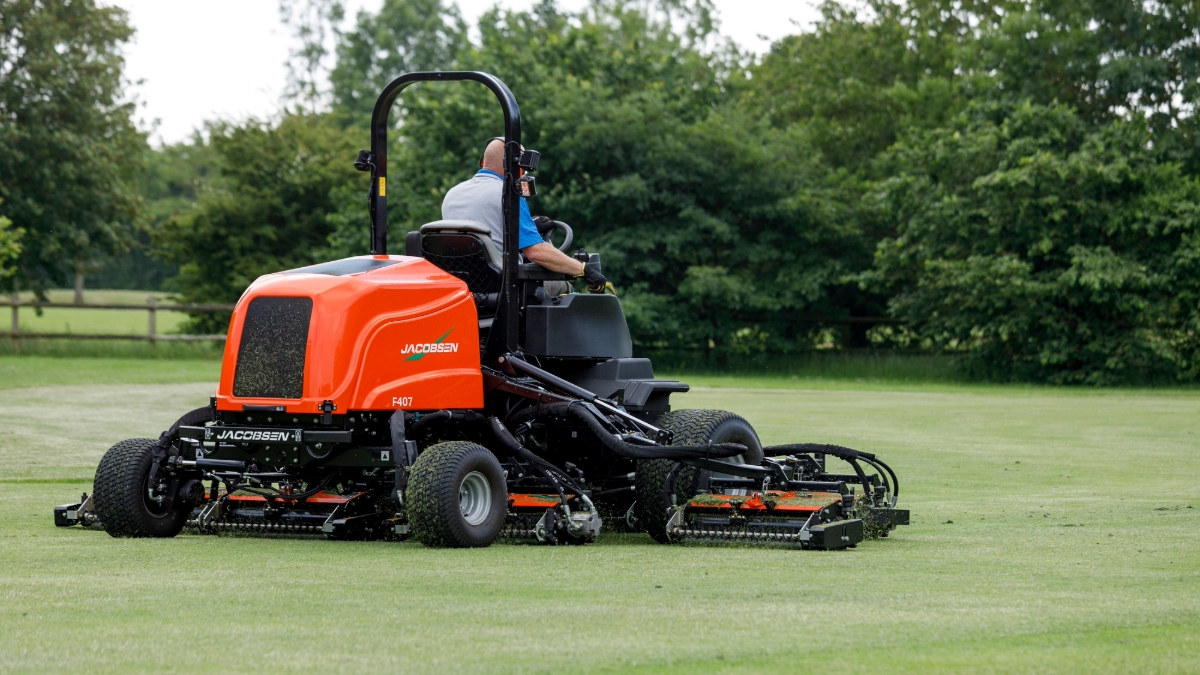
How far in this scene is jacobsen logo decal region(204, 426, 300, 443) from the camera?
7891 mm

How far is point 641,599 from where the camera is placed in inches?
245

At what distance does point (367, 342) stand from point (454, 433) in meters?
1.10

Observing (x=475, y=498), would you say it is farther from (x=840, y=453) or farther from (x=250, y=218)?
(x=250, y=218)

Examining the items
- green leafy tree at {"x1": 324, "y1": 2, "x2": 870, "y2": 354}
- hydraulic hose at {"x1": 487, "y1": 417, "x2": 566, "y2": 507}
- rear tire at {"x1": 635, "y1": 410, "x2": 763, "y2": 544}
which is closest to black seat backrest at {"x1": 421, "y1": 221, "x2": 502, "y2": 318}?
hydraulic hose at {"x1": 487, "y1": 417, "x2": 566, "y2": 507}

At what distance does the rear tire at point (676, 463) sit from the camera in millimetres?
8500

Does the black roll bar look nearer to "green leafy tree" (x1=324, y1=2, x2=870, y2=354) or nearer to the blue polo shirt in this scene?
the blue polo shirt

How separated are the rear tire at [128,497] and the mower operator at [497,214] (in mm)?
2170

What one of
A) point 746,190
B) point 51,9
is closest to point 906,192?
point 746,190

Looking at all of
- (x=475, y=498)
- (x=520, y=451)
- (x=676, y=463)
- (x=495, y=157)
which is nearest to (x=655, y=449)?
(x=676, y=463)

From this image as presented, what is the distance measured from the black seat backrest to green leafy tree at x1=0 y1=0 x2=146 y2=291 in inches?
1290

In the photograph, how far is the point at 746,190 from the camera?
1485 inches

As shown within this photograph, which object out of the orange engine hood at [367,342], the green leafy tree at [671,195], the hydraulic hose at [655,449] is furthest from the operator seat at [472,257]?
the green leafy tree at [671,195]

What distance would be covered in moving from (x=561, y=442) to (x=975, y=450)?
771 centimetres

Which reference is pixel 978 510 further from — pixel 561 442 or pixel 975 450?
pixel 975 450
